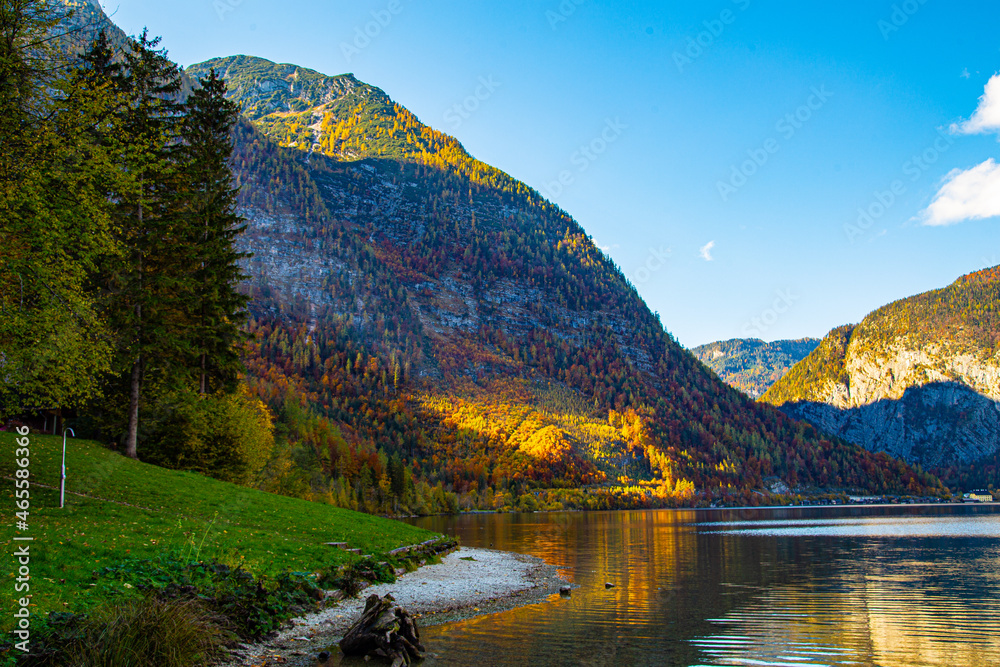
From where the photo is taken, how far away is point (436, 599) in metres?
25.7

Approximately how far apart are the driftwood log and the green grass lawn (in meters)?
5.47

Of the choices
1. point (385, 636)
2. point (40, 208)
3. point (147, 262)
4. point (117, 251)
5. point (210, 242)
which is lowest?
point (385, 636)

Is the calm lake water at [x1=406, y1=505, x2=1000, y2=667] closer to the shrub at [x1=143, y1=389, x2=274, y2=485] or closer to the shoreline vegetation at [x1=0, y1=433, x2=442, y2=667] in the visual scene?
the shoreline vegetation at [x1=0, y1=433, x2=442, y2=667]

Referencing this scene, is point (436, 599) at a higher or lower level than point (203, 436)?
lower

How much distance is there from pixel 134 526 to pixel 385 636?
39.8ft

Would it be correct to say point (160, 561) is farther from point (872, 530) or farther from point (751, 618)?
point (872, 530)

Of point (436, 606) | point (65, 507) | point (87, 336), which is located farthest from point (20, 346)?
point (436, 606)

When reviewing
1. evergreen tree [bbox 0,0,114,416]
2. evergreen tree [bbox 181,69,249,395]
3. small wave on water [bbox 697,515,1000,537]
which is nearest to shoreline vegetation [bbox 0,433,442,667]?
evergreen tree [bbox 0,0,114,416]

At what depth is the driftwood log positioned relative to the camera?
52.9ft

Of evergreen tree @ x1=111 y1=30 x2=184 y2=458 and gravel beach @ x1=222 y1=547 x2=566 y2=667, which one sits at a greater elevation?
evergreen tree @ x1=111 y1=30 x2=184 y2=458

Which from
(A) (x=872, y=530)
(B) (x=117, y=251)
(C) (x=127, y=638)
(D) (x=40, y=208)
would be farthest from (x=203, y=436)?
(A) (x=872, y=530)

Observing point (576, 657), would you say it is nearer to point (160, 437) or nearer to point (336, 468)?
point (160, 437)

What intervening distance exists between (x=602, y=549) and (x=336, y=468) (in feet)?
291

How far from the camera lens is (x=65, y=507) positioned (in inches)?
902
